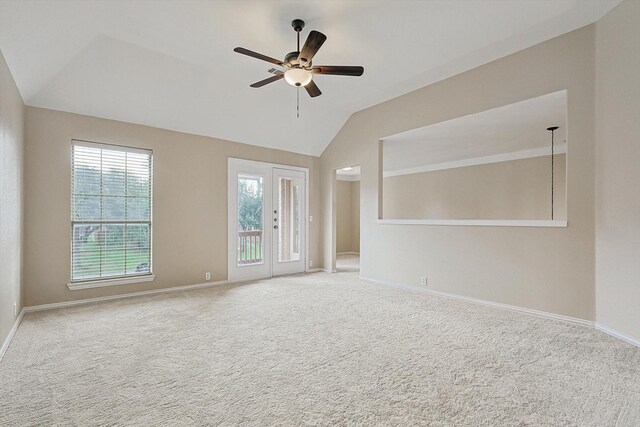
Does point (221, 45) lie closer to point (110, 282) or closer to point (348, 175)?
point (110, 282)

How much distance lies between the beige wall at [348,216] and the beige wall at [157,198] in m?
3.83

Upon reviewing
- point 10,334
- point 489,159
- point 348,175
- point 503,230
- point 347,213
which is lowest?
point 10,334

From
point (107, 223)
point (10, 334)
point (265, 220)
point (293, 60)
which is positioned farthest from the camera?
point (265, 220)

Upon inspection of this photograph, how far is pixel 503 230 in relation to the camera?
403 cm

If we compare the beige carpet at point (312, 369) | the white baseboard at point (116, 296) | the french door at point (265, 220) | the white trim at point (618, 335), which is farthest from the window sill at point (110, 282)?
the white trim at point (618, 335)

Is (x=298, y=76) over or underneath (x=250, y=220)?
Result: over

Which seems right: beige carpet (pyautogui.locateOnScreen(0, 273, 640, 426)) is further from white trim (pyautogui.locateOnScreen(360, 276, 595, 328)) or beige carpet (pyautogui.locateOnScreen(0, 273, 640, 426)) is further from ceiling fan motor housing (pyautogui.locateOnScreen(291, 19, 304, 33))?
ceiling fan motor housing (pyautogui.locateOnScreen(291, 19, 304, 33))

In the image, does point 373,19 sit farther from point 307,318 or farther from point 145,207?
point 145,207

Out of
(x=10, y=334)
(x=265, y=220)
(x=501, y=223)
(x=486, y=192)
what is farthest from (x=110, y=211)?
(x=486, y=192)

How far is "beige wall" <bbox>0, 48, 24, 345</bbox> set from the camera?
8.84 feet

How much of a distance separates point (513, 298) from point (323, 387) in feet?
9.87

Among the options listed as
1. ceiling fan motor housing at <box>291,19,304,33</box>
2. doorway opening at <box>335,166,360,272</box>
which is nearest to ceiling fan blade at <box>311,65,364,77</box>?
ceiling fan motor housing at <box>291,19,304,33</box>

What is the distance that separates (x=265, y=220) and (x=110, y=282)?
2.62 meters

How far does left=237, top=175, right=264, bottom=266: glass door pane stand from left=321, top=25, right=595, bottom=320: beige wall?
196cm
